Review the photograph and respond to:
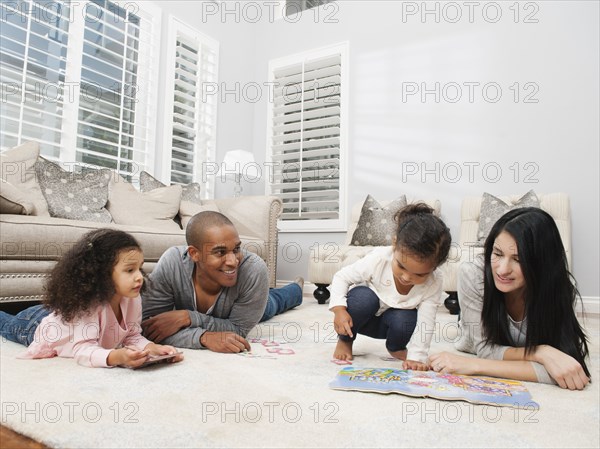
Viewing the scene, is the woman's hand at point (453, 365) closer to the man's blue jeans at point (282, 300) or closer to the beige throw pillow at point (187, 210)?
the man's blue jeans at point (282, 300)

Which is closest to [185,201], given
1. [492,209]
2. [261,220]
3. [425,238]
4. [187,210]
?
[187,210]

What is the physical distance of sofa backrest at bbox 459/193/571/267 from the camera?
9.75ft

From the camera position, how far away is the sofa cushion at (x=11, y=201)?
193 centimetres

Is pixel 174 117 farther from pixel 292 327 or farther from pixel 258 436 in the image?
pixel 258 436

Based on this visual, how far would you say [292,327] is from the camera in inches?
84.6

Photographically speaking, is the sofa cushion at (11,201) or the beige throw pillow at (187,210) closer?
the sofa cushion at (11,201)

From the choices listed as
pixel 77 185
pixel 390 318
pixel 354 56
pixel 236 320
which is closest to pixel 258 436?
pixel 390 318

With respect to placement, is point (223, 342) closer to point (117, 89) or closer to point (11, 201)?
point (11, 201)

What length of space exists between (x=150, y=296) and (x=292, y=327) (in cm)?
79

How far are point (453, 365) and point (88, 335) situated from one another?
1.06 metres

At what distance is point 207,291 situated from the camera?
1613mm

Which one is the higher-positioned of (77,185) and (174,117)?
(174,117)

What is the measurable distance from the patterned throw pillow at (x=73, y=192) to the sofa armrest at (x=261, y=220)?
0.95 m

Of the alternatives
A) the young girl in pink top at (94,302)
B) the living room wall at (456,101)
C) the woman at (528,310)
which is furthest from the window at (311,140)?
the young girl in pink top at (94,302)
